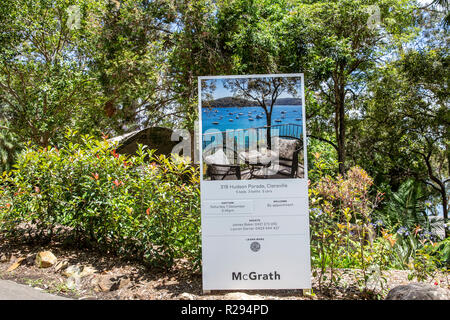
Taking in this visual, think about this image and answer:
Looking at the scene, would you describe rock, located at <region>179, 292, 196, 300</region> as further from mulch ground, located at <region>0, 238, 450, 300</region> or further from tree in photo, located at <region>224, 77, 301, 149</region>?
tree in photo, located at <region>224, 77, 301, 149</region>

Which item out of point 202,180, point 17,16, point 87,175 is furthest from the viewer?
point 17,16

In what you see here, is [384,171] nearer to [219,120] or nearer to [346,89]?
[346,89]

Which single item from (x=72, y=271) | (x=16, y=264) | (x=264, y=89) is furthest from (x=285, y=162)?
(x=16, y=264)

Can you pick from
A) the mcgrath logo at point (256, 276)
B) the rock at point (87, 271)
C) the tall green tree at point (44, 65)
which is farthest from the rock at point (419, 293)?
the tall green tree at point (44, 65)

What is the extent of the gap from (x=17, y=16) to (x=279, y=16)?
22.7ft

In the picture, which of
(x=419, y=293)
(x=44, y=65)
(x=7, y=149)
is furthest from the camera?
(x=7, y=149)

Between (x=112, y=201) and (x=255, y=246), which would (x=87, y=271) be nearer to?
(x=112, y=201)

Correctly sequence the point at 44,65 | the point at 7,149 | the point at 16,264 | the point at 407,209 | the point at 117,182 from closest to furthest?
the point at 117,182 < the point at 16,264 < the point at 407,209 < the point at 44,65 < the point at 7,149

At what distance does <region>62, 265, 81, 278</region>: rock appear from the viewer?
3978 millimetres

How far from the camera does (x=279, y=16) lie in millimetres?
9031

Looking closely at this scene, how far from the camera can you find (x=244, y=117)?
135 inches

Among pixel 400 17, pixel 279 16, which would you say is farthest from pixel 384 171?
pixel 279 16

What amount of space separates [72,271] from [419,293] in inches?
143

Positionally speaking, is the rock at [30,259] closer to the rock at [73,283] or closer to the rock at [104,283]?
the rock at [73,283]
